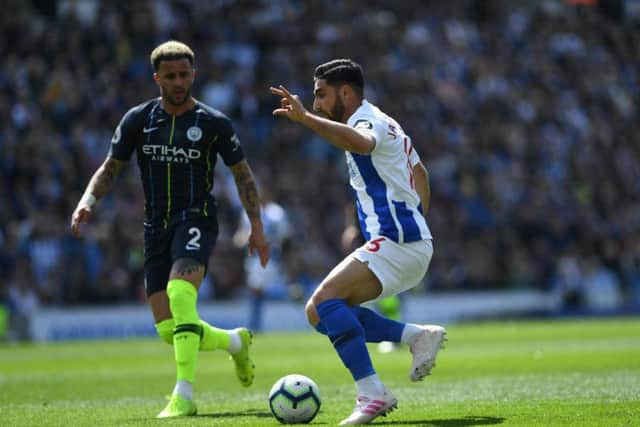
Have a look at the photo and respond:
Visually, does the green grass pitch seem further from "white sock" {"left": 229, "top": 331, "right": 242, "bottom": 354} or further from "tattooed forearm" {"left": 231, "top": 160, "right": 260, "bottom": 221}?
"tattooed forearm" {"left": 231, "top": 160, "right": 260, "bottom": 221}

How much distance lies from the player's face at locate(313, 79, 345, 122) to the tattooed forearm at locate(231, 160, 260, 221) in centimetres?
160

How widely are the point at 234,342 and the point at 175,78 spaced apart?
2182 millimetres

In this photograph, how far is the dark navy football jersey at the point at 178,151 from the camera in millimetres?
9000

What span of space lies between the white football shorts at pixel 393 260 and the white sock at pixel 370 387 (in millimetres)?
593

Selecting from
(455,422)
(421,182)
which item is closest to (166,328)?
(421,182)

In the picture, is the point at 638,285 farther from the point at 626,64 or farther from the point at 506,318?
the point at 626,64

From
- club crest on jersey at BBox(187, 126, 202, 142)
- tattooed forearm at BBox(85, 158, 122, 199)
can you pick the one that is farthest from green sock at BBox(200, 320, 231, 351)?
club crest on jersey at BBox(187, 126, 202, 142)

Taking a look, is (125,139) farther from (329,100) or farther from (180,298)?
(329,100)

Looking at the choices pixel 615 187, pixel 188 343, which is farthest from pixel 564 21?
pixel 188 343

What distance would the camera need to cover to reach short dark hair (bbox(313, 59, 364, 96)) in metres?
7.67

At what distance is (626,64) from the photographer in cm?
3694

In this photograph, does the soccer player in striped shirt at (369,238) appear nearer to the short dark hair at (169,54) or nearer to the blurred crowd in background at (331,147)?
the short dark hair at (169,54)

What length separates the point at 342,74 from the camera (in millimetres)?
7668

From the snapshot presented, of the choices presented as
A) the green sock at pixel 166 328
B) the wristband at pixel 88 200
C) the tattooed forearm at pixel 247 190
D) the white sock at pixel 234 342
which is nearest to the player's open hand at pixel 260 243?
the tattooed forearm at pixel 247 190
